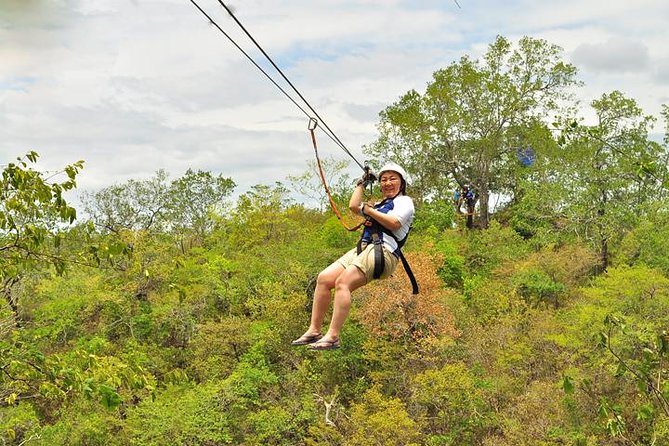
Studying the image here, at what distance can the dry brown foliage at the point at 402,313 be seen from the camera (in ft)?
70.5

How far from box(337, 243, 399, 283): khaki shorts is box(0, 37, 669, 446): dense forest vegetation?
29.3 feet

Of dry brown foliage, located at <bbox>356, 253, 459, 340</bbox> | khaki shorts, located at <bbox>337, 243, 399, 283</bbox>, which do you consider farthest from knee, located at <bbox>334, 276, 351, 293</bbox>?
dry brown foliage, located at <bbox>356, 253, 459, 340</bbox>

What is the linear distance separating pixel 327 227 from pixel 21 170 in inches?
927

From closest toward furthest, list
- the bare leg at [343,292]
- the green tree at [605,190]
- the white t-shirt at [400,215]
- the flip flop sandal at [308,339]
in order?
the bare leg at [343,292], the white t-shirt at [400,215], the flip flop sandal at [308,339], the green tree at [605,190]

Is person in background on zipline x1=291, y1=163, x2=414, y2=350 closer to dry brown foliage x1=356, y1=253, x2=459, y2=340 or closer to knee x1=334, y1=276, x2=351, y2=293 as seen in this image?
knee x1=334, y1=276, x2=351, y2=293

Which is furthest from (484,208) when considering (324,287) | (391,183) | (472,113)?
(324,287)

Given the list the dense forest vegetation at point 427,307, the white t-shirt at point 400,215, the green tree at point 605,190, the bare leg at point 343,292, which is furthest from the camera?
the green tree at point 605,190

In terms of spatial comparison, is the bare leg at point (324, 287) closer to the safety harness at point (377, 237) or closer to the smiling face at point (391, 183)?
the safety harness at point (377, 237)

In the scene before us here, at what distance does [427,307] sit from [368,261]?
17.7m

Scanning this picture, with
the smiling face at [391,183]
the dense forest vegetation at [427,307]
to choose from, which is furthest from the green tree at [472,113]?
the smiling face at [391,183]

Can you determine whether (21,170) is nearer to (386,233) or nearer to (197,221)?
(386,233)

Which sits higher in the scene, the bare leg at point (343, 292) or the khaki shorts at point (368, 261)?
the khaki shorts at point (368, 261)

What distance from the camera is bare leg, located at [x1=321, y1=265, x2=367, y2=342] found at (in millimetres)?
4281

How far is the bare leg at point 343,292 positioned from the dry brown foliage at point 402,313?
56.5ft
